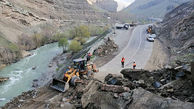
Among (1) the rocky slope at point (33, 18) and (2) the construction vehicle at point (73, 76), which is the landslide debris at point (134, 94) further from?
(1) the rocky slope at point (33, 18)

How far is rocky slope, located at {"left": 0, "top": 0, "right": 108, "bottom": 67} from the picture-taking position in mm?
47156

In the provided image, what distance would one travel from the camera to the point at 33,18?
6512 cm

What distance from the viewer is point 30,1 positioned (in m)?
75.6

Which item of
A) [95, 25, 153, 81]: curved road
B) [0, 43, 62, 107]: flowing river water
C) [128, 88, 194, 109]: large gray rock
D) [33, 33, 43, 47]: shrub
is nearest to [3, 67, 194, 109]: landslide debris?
[128, 88, 194, 109]: large gray rock

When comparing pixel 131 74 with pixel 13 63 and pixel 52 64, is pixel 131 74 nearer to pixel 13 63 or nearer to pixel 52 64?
pixel 52 64

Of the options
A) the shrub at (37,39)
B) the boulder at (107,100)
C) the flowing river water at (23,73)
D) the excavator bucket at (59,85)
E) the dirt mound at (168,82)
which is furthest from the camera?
the shrub at (37,39)

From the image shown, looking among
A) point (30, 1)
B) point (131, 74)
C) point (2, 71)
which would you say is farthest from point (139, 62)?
point (30, 1)

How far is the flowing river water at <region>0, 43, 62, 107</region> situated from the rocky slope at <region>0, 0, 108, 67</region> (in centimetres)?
330

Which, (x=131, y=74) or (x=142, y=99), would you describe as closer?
(x=142, y=99)

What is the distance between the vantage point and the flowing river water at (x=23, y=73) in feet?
75.8

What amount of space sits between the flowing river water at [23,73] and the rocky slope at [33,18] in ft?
10.8

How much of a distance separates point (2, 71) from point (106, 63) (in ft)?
65.4

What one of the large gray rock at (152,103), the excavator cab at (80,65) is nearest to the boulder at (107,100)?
the large gray rock at (152,103)

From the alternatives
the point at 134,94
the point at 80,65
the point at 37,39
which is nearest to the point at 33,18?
the point at 37,39
